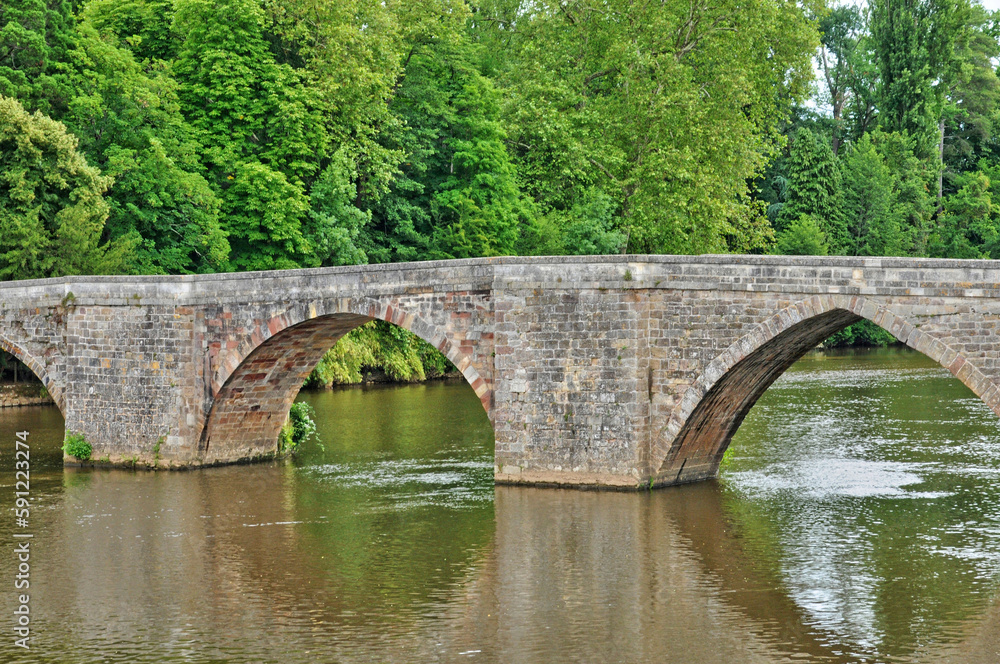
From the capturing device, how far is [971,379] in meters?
19.9

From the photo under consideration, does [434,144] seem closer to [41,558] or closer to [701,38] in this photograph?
[701,38]

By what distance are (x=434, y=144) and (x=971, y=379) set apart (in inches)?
1251

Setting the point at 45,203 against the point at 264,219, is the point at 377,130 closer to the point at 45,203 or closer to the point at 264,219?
the point at 264,219

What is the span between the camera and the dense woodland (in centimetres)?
3881

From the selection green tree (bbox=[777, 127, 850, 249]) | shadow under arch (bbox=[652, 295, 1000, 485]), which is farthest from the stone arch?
green tree (bbox=[777, 127, 850, 249])

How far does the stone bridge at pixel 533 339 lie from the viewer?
68.0ft

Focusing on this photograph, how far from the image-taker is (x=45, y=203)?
38344 millimetres

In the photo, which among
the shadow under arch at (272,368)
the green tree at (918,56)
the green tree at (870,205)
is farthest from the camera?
the green tree at (918,56)

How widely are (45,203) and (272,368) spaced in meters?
14.6

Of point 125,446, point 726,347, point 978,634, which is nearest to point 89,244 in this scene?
point 125,446

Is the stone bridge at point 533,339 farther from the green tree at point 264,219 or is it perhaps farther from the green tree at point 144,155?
the green tree at point 264,219

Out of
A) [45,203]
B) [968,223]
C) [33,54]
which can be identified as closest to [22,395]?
[45,203]

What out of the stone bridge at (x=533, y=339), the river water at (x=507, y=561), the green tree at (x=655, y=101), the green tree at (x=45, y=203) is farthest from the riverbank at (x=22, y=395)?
the green tree at (x=655, y=101)

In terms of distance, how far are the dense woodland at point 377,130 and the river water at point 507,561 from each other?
11097 millimetres
